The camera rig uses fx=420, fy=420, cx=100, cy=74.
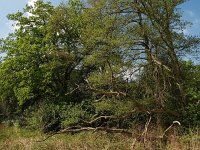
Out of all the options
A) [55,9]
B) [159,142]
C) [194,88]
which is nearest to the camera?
[159,142]

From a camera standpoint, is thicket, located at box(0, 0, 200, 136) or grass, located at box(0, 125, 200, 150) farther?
thicket, located at box(0, 0, 200, 136)

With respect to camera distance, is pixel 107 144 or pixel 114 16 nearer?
pixel 107 144

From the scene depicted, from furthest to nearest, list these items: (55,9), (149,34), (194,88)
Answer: (55,9)
(149,34)
(194,88)

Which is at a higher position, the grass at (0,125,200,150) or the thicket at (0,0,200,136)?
the thicket at (0,0,200,136)

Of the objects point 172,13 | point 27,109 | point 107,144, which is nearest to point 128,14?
point 172,13

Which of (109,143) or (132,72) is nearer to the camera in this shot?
(109,143)

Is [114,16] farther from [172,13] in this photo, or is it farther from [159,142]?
[159,142]

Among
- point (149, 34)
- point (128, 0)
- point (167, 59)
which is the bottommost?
point (167, 59)

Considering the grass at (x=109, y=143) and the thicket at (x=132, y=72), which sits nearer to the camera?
the grass at (x=109, y=143)

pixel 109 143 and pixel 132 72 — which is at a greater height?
pixel 132 72

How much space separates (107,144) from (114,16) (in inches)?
328

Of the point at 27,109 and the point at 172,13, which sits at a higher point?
the point at 172,13

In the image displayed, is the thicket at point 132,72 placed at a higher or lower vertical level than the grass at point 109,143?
higher

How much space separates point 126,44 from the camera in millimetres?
20828
